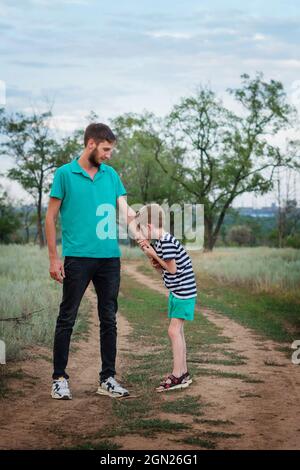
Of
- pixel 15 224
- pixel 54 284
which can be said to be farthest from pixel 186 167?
pixel 54 284

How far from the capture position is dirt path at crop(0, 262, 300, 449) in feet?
15.9

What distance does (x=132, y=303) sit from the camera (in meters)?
15.1

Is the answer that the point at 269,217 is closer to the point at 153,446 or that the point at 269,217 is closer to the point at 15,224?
the point at 15,224

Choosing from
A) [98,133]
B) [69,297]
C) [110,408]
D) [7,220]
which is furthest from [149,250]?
[7,220]

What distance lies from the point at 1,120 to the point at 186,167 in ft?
37.9

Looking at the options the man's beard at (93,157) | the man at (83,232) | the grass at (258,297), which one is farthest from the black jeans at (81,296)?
the grass at (258,297)

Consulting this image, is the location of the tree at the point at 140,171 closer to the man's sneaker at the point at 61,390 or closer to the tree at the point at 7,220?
the tree at the point at 7,220

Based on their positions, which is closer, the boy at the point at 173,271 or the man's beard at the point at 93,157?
the man's beard at the point at 93,157

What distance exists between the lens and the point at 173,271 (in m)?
6.47

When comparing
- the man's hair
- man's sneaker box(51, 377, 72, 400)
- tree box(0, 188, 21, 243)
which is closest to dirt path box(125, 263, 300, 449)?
man's sneaker box(51, 377, 72, 400)

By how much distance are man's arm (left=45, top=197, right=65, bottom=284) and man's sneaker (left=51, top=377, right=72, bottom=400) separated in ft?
3.07

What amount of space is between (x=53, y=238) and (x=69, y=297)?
0.54 m

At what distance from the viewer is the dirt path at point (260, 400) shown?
4888 mm

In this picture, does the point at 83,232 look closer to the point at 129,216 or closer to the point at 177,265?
the point at 129,216
